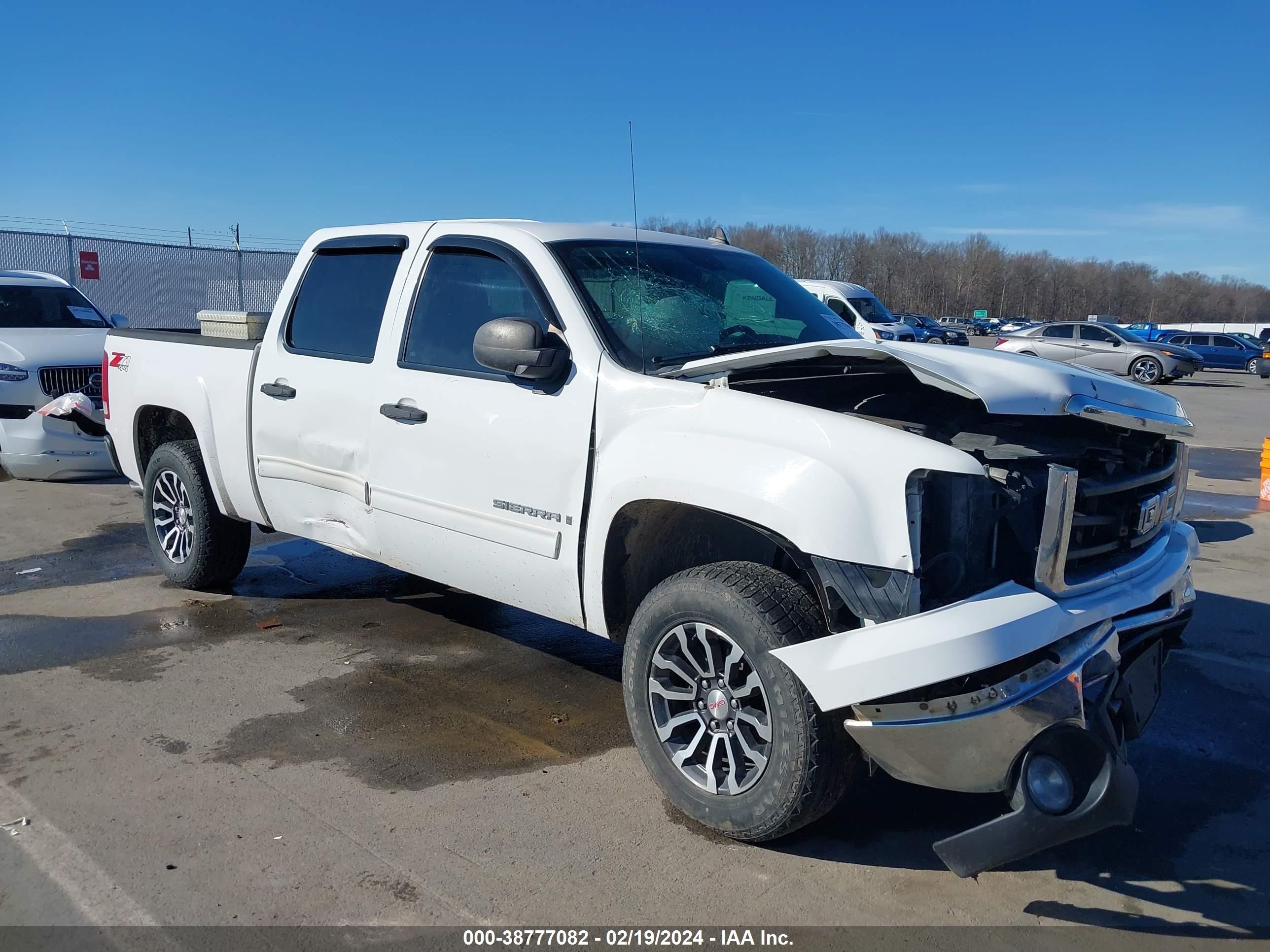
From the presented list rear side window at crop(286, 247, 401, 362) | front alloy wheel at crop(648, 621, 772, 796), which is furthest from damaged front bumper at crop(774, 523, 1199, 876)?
rear side window at crop(286, 247, 401, 362)

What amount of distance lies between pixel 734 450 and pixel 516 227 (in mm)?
1704

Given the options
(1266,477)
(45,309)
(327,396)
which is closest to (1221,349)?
(1266,477)

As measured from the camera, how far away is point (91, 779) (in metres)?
3.71

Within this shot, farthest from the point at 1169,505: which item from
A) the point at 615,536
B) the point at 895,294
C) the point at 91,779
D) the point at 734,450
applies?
the point at 895,294

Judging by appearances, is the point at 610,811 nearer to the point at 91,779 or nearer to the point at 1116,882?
the point at 1116,882

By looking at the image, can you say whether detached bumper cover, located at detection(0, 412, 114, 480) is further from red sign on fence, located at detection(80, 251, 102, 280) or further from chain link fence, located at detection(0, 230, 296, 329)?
red sign on fence, located at detection(80, 251, 102, 280)

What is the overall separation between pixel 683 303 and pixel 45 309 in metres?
9.10

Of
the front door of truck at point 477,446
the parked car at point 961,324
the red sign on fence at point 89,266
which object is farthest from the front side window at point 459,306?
the parked car at point 961,324

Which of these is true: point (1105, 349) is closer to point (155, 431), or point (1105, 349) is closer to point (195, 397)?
point (155, 431)

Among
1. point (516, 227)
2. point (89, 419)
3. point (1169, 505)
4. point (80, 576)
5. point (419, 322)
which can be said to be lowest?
point (80, 576)

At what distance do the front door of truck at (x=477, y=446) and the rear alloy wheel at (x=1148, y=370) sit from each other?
87.1ft

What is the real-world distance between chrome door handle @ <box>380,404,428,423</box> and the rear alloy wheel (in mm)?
26730

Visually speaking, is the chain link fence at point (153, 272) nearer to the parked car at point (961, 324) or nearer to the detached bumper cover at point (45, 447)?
the detached bumper cover at point (45, 447)

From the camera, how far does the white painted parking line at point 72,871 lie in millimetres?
2898
